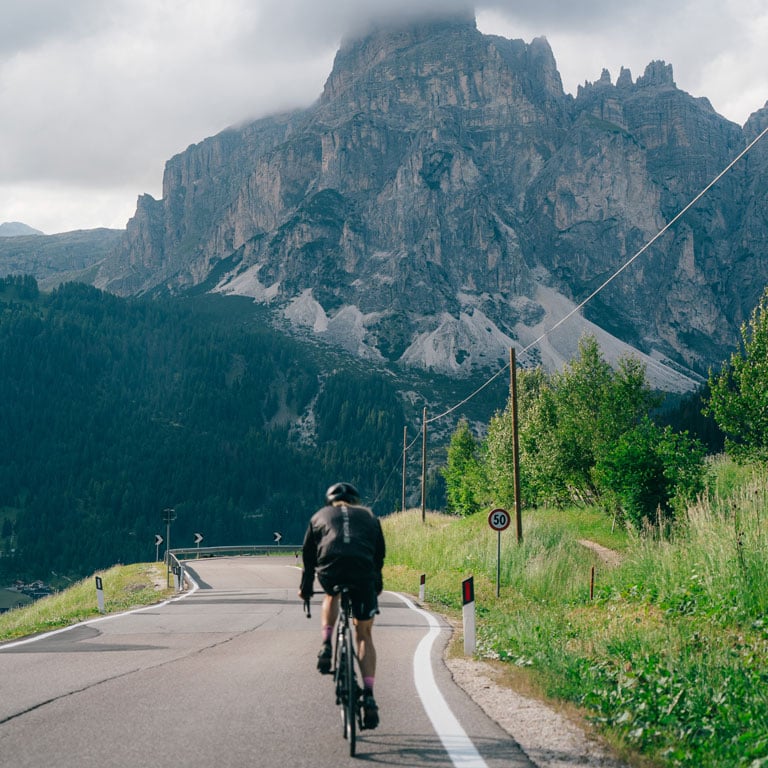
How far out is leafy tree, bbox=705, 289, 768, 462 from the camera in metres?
28.5

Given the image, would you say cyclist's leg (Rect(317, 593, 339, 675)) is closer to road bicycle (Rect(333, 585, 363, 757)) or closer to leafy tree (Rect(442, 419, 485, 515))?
road bicycle (Rect(333, 585, 363, 757))

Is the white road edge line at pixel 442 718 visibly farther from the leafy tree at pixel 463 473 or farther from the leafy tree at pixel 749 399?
the leafy tree at pixel 463 473

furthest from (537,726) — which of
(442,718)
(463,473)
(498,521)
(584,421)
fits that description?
(463,473)

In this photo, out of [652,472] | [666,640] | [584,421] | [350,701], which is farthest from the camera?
[584,421]

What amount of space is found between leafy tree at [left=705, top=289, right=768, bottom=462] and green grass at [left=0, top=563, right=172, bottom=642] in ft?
72.6

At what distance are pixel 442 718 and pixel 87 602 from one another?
25.3 m

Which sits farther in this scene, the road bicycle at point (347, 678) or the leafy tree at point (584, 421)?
the leafy tree at point (584, 421)

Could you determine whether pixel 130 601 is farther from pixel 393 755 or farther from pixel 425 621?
pixel 393 755

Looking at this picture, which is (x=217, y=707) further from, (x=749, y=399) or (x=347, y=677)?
(x=749, y=399)

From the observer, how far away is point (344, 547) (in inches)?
229

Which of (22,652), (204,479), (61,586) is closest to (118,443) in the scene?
(204,479)

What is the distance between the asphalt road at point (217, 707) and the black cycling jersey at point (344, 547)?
1189 millimetres

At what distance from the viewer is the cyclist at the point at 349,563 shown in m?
5.75

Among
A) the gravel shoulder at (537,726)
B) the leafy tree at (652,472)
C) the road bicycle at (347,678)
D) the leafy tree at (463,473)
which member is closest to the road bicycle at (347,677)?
the road bicycle at (347,678)
